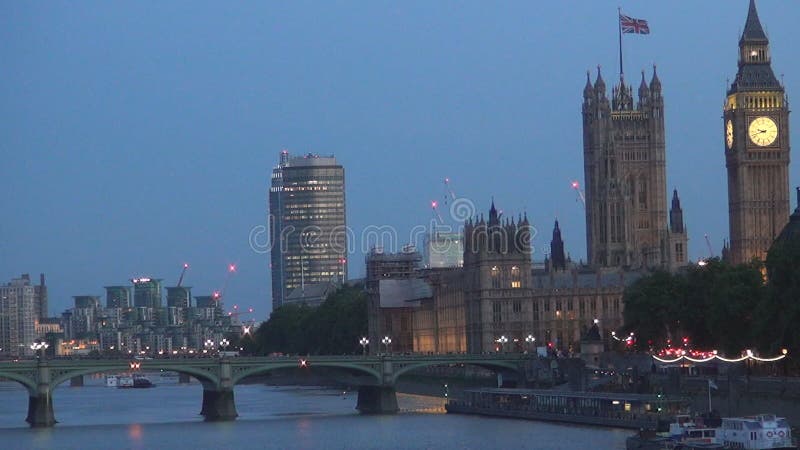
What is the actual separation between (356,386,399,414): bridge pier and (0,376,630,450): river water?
1421 millimetres

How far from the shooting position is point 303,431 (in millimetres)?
121500

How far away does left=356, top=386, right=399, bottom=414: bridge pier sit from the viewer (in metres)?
140

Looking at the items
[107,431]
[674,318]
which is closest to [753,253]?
[674,318]

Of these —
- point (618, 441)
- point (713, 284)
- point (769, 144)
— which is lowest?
point (618, 441)

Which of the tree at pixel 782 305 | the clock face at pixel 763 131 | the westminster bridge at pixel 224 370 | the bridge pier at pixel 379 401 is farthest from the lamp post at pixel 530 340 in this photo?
the tree at pixel 782 305

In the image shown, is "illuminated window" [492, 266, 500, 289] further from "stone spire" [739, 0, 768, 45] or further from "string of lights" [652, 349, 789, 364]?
"string of lights" [652, 349, 789, 364]

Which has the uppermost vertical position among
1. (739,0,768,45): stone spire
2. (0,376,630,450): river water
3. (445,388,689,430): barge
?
(739,0,768,45): stone spire

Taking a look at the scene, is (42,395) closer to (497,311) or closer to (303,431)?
(303,431)

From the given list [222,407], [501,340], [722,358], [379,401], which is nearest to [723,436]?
[722,358]

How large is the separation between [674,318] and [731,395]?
27.7 m

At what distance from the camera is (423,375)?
582 feet

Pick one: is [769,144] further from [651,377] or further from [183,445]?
[183,445]

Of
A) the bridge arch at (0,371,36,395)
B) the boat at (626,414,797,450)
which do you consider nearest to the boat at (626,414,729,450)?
the boat at (626,414,797,450)

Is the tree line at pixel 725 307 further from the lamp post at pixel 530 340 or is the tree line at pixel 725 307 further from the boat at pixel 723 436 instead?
the lamp post at pixel 530 340
